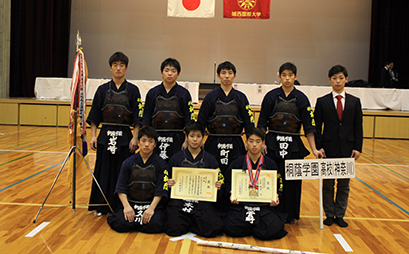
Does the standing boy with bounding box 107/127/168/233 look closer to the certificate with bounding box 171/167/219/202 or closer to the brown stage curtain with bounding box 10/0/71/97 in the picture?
the certificate with bounding box 171/167/219/202

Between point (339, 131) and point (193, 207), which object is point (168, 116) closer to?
point (193, 207)

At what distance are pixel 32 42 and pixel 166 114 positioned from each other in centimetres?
984

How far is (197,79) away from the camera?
41.8 ft

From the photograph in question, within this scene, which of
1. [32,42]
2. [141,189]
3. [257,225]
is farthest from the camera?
[32,42]

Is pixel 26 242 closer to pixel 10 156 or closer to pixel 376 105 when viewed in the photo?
pixel 10 156

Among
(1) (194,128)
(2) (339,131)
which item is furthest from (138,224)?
(2) (339,131)

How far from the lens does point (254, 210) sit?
3.03 m

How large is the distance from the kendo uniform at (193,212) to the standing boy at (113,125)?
1.76 feet

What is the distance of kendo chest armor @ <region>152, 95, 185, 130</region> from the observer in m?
3.36

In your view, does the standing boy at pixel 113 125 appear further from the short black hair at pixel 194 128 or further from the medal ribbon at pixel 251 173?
the medal ribbon at pixel 251 173

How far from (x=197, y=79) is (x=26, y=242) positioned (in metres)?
10.4

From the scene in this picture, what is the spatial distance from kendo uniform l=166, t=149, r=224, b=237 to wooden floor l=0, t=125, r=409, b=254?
0.35 ft

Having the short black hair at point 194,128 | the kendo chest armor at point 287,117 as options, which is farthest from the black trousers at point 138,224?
the kendo chest armor at point 287,117

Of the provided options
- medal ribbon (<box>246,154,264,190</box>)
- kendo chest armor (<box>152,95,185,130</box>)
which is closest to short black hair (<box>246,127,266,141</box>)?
medal ribbon (<box>246,154,264,190</box>)
